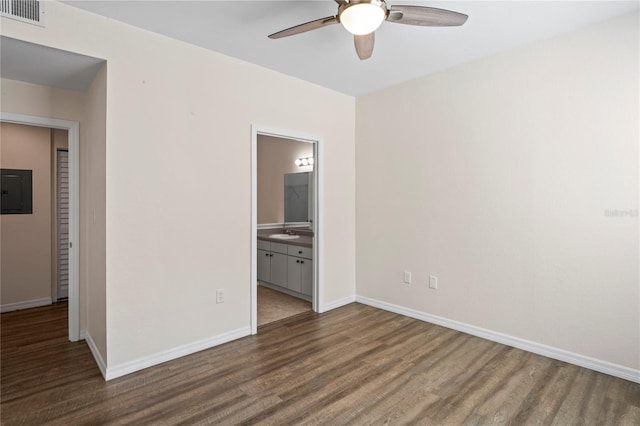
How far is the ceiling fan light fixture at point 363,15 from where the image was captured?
68.6 inches

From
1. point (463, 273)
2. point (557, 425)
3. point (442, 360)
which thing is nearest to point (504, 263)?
point (463, 273)

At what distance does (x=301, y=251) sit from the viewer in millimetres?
A: 4316

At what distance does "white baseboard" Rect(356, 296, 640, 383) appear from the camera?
243cm

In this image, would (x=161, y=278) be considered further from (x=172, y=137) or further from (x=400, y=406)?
(x=400, y=406)

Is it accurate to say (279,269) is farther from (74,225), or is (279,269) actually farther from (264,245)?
(74,225)

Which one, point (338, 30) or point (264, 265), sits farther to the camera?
point (264, 265)

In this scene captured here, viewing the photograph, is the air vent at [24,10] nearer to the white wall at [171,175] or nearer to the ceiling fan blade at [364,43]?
the white wall at [171,175]

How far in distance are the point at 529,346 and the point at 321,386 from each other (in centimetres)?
186

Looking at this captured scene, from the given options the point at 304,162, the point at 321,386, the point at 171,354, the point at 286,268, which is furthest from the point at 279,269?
the point at 321,386

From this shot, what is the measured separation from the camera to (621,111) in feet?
7.90

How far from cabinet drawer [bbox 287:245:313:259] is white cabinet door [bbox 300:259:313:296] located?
64mm

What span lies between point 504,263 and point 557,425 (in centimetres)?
135

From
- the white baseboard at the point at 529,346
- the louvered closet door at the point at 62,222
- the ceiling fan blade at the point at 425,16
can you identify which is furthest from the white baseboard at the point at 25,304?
the ceiling fan blade at the point at 425,16

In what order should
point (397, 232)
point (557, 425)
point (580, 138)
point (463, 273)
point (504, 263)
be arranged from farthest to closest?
point (397, 232), point (463, 273), point (504, 263), point (580, 138), point (557, 425)
